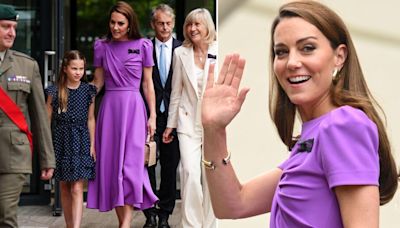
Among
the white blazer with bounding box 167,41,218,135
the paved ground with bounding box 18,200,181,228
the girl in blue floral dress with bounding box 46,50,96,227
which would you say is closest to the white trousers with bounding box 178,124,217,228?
the white blazer with bounding box 167,41,218,135

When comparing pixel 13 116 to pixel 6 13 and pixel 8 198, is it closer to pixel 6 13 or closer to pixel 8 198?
pixel 8 198

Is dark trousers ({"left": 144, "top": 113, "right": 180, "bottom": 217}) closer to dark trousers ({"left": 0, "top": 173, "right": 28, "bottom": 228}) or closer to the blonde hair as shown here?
the blonde hair

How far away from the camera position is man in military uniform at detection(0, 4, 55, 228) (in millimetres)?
5348

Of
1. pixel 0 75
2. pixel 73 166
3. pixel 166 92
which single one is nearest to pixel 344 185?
pixel 0 75

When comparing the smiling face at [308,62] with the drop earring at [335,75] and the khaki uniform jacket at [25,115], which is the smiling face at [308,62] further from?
the khaki uniform jacket at [25,115]

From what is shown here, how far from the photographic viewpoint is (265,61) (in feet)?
16.8

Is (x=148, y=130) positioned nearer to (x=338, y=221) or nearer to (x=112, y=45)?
(x=112, y=45)

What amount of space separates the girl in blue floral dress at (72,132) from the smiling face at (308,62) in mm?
4992

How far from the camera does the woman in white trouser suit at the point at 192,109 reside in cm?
682

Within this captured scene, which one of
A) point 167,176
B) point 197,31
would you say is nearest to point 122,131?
point 167,176

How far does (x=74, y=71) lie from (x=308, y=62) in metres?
5.17

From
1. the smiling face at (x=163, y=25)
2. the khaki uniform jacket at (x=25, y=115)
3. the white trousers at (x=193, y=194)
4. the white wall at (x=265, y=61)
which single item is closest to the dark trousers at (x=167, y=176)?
the white trousers at (x=193, y=194)

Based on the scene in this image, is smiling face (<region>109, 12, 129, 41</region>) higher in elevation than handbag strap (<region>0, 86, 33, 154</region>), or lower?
higher

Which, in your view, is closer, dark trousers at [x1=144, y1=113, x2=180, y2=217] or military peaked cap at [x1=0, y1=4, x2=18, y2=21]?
military peaked cap at [x1=0, y1=4, x2=18, y2=21]
